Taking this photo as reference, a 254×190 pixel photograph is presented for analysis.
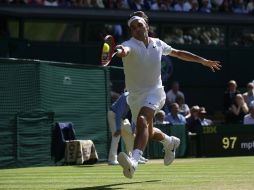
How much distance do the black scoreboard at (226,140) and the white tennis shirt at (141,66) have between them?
961cm

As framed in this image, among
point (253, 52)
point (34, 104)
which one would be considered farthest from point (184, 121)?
point (253, 52)

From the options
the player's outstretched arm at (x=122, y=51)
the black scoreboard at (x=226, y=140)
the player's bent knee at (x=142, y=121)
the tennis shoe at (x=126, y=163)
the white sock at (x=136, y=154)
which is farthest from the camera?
the black scoreboard at (x=226, y=140)

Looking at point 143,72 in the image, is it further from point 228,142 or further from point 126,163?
point 228,142

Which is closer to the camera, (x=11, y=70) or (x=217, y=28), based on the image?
(x=11, y=70)

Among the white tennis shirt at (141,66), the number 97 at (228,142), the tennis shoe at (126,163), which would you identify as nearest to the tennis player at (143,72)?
the white tennis shirt at (141,66)

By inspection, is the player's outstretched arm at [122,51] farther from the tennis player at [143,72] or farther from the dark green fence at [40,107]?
the dark green fence at [40,107]

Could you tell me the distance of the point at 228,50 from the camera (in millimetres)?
27875

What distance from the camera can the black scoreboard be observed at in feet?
65.2

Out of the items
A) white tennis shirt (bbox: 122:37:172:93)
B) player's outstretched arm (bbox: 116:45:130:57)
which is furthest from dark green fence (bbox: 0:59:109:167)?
player's outstretched arm (bbox: 116:45:130:57)

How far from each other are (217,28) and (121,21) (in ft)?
12.7

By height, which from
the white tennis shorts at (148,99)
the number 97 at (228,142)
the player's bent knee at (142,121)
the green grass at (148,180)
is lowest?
the number 97 at (228,142)

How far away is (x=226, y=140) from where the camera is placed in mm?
20016

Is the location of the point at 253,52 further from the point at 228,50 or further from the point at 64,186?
the point at 64,186

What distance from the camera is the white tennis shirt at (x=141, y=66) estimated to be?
10.1m
